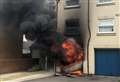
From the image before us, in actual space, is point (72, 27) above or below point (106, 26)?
below

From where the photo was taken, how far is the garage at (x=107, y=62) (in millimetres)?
24734

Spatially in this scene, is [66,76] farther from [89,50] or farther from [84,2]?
[84,2]

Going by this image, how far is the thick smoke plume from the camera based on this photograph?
25922mm

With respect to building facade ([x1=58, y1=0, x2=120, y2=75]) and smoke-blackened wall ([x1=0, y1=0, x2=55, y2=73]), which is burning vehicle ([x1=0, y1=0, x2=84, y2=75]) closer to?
smoke-blackened wall ([x1=0, y1=0, x2=55, y2=73])

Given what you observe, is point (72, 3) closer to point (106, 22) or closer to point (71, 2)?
point (71, 2)

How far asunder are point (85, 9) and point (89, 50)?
3.09m

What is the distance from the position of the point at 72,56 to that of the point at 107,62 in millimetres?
2580

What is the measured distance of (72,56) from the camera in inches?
1010

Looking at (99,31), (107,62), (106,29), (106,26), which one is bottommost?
(107,62)

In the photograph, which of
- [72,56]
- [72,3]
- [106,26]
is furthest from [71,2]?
[72,56]

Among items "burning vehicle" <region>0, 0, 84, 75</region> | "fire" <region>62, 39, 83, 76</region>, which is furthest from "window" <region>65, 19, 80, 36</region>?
"fire" <region>62, 39, 83, 76</region>

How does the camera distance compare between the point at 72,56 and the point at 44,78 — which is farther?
the point at 72,56

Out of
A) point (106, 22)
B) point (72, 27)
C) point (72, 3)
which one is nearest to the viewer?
point (106, 22)

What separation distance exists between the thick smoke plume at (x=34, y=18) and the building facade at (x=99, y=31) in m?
1.61
